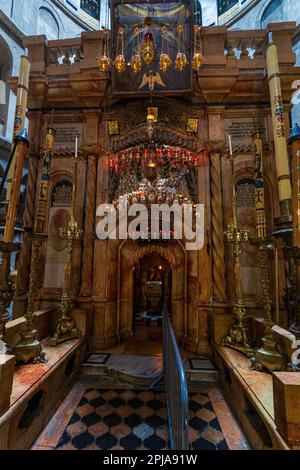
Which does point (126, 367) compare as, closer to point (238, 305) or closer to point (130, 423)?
point (130, 423)

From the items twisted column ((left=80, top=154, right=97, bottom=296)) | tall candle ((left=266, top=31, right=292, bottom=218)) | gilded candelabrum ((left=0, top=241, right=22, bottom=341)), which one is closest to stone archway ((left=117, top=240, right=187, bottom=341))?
twisted column ((left=80, top=154, right=97, bottom=296))

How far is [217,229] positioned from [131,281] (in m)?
2.72

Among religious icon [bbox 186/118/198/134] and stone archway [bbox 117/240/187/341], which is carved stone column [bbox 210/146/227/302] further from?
stone archway [bbox 117/240/187/341]

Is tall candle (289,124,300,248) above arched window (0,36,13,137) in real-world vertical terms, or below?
below

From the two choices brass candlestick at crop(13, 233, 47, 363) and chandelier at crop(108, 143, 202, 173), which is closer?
brass candlestick at crop(13, 233, 47, 363)

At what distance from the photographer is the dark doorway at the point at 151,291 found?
791 centimetres

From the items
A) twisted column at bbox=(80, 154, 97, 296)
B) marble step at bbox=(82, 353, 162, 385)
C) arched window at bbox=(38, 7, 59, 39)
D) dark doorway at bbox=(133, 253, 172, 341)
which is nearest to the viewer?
marble step at bbox=(82, 353, 162, 385)

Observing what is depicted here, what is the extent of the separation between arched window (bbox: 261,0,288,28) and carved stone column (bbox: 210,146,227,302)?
9.89 m

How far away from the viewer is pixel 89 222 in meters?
5.41

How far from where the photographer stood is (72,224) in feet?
15.4

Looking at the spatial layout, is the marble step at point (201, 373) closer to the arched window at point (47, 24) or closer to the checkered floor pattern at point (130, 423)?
the checkered floor pattern at point (130, 423)

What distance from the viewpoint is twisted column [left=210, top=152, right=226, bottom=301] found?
4.94 metres

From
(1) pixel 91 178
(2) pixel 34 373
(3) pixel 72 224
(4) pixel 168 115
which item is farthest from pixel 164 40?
(2) pixel 34 373

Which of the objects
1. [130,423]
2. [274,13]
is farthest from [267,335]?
[274,13]
